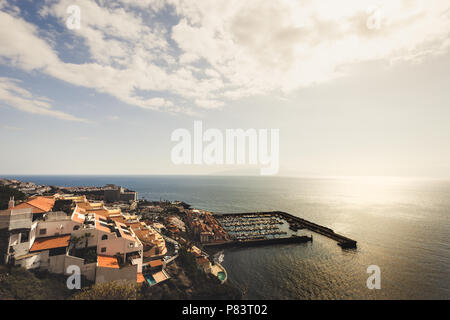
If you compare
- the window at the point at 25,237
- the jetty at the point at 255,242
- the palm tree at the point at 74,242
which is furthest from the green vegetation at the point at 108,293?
the jetty at the point at 255,242

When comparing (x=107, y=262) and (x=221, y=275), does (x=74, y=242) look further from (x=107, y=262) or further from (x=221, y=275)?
(x=221, y=275)

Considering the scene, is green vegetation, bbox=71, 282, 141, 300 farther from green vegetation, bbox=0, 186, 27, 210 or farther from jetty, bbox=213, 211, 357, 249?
jetty, bbox=213, 211, 357, 249

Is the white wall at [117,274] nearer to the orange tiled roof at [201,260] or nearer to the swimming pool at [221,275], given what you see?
the orange tiled roof at [201,260]

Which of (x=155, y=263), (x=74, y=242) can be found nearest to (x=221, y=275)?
(x=155, y=263)

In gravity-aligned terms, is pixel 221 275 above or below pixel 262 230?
above

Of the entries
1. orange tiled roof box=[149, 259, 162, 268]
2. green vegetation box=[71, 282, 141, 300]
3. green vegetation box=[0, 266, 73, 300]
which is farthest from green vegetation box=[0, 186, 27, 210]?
orange tiled roof box=[149, 259, 162, 268]
